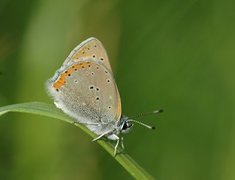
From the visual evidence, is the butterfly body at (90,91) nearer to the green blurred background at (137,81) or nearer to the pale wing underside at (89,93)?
the pale wing underside at (89,93)

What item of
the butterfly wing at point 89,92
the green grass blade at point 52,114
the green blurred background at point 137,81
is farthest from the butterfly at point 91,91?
the green grass blade at point 52,114

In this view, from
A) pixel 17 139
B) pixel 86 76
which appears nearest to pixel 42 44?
pixel 86 76

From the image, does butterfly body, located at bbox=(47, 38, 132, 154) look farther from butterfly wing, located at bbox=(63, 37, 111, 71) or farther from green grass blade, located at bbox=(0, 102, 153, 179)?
green grass blade, located at bbox=(0, 102, 153, 179)

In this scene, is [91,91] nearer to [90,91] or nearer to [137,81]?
[90,91]

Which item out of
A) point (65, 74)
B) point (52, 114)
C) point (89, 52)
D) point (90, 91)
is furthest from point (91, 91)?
point (52, 114)

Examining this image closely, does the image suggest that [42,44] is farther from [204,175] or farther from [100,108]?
[204,175]
